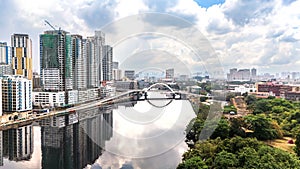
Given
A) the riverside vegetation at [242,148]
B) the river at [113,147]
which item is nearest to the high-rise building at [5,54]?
the river at [113,147]

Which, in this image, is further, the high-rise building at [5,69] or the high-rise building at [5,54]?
the high-rise building at [5,54]

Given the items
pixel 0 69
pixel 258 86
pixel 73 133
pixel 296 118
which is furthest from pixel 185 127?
pixel 258 86

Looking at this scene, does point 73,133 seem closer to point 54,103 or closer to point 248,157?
point 248,157

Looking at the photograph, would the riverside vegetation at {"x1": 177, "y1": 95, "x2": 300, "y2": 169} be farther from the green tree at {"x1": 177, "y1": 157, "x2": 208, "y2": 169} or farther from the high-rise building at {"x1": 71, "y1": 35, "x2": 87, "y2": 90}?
the high-rise building at {"x1": 71, "y1": 35, "x2": 87, "y2": 90}

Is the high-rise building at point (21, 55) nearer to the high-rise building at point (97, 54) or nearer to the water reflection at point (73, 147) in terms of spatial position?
the water reflection at point (73, 147)

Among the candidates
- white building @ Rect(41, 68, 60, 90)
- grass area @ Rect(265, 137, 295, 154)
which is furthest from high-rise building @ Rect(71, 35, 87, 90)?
grass area @ Rect(265, 137, 295, 154)

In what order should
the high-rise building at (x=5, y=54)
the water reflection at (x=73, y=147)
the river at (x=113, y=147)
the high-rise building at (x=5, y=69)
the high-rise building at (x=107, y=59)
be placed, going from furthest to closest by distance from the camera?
the high-rise building at (x=5, y=54) < the high-rise building at (x=5, y=69) < the water reflection at (x=73, y=147) < the river at (x=113, y=147) < the high-rise building at (x=107, y=59)
